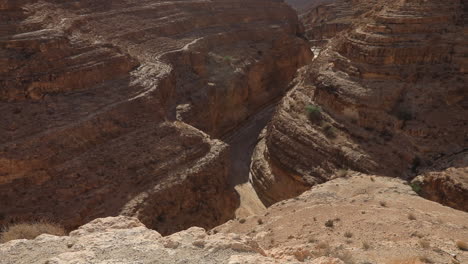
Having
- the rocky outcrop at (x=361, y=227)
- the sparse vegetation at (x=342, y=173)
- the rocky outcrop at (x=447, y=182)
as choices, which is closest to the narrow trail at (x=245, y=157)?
the sparse vegetation at (x=342, y=173)

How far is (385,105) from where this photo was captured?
18.7 m

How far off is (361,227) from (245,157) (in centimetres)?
1622

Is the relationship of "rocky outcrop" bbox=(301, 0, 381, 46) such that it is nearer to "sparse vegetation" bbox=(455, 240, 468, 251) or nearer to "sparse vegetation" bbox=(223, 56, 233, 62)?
"sparse vegetation" bbox=(223, 56, 233, 62)

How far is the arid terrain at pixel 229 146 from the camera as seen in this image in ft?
34.2

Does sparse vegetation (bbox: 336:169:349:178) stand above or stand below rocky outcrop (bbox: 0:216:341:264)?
below

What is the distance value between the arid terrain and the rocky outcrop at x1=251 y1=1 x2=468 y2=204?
0.22 ft

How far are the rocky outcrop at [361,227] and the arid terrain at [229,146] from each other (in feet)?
0.18

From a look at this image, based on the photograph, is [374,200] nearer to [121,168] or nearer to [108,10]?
[121,168]

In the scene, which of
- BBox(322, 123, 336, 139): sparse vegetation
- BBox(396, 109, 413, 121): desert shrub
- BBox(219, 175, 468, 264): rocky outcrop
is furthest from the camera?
BBox(322, 123, 336, 139): sparse vegetation

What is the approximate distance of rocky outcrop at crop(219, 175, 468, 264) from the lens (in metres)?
8.06

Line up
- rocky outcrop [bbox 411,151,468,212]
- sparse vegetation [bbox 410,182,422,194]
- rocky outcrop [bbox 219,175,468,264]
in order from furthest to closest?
sparse vegetation [bbox 410,182,422,194] → rocky outcrop [bbox 411,151,468,212] → rocky outcrop [bbox 219,175,468,264]

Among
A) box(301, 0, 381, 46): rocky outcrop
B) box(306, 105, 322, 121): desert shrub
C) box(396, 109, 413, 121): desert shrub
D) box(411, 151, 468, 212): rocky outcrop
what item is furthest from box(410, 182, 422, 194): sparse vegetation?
box(301, 0, 381, 46): rocky outcrop

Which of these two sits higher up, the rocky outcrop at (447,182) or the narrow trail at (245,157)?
the rocky outcrop at (447,182)

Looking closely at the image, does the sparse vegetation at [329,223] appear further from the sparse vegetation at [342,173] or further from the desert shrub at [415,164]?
the desert shrub at [415,164]
